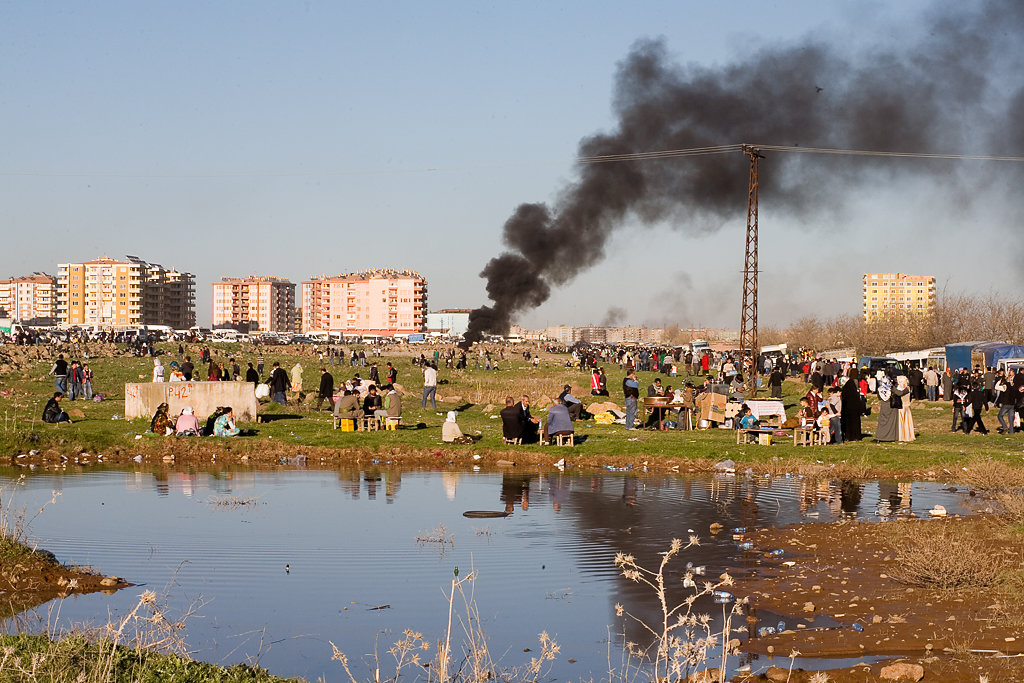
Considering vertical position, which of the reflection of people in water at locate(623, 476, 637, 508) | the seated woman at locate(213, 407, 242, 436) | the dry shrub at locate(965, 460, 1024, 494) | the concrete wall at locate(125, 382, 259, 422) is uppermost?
the concrete wall at locate(125, 382, 259, 422)

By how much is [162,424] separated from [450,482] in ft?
30.6

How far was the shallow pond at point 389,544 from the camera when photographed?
37.5 feet

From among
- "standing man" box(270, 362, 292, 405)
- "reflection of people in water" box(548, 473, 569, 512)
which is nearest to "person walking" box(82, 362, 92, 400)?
"standing man" box(270, 362, 292, 405)

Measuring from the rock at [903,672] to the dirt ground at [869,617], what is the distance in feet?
0.33

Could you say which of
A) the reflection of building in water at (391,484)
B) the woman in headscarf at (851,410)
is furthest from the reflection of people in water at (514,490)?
the woman in headscarf at (851,410)

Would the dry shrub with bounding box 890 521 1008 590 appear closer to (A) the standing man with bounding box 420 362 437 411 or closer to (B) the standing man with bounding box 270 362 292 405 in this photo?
(A) the standing man with bounding box 420 362 437 411

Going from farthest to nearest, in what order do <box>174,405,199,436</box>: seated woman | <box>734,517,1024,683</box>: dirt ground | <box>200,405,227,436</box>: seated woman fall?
<box>200,405,227,436</box>: seated woman < <box>174,405,199,436</box>: seated woman < <box>734,517,1024,683</box>: dirt ground

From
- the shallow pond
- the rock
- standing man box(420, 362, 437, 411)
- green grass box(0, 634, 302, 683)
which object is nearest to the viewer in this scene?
green grass box(0, 634, 302, 683)

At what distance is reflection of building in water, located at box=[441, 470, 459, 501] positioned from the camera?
21.2 meters

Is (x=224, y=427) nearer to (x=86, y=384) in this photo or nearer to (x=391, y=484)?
(x=391, y=484)

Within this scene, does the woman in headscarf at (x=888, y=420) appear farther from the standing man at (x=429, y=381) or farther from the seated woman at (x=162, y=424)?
the seated woman at (x=162, y=424)

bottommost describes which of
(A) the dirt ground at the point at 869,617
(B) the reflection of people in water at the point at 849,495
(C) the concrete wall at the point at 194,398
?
(A) the dirt ground at the point at 869,617

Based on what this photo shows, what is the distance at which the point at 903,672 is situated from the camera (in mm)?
9539

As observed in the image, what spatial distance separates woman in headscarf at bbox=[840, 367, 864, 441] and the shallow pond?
528cm
